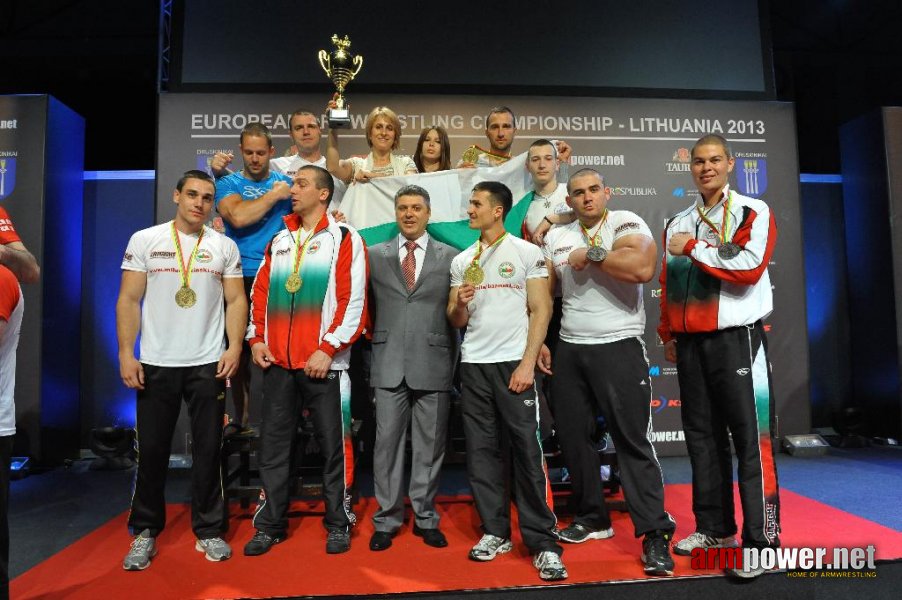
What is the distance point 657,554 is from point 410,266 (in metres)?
1.84

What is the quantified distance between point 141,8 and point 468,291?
20.8 ft

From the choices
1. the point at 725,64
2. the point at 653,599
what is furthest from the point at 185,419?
the point at 725,64

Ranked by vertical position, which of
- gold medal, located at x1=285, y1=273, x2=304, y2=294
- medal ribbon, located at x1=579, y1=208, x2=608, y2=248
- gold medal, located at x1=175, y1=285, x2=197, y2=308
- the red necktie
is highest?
medal ribbon, located at x1=579, y1=208, x2=608, y2=248

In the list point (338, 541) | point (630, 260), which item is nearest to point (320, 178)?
point (630, 260)

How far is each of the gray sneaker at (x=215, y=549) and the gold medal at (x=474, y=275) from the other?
70.0 inches

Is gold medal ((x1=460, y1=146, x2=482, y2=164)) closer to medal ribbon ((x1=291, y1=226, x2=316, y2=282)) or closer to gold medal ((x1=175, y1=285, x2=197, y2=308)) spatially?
medal ribbon ((x1=291, y1=226, x2=316, y2=282))

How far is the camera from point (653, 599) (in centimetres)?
256

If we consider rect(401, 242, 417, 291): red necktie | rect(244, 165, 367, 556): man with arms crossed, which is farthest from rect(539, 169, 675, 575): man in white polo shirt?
rect(244, 165, 367, 556): man with arms crossed

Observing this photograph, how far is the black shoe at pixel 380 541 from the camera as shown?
3.08 m

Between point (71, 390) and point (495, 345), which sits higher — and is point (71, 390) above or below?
below

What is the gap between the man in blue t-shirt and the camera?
354cm

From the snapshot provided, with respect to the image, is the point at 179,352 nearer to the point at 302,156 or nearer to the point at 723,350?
the point at 302,156

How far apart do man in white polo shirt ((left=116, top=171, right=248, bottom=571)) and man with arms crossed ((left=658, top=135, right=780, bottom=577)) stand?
2.28m

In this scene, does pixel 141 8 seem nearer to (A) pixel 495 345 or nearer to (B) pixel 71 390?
(B) pixel 71 390
